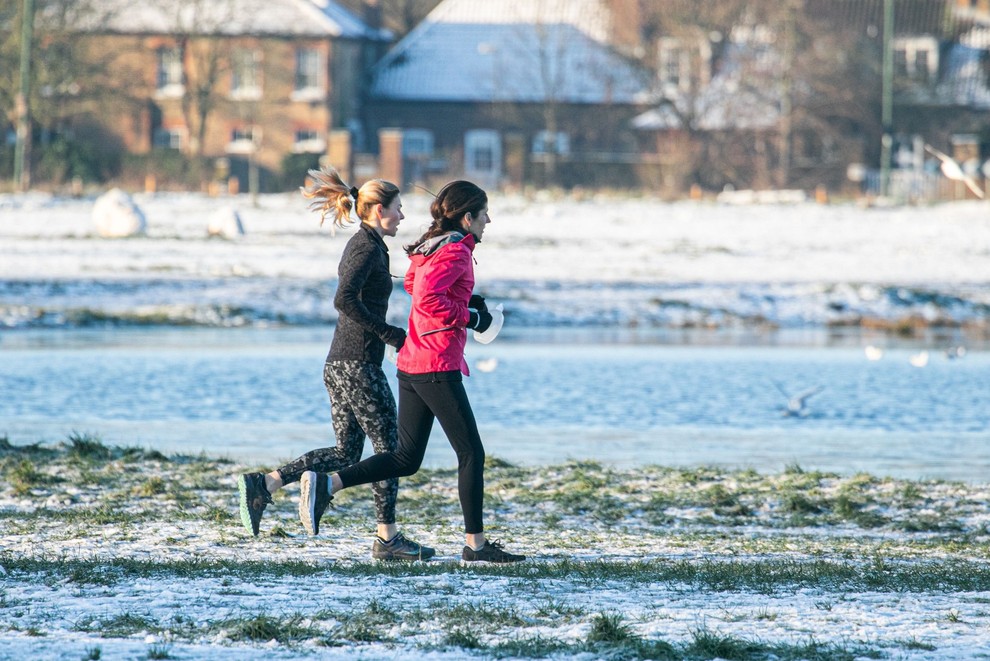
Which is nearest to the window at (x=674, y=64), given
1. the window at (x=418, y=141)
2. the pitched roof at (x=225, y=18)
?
the window at (x=418, y=141)

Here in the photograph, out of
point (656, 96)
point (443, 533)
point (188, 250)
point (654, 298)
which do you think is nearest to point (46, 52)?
point (656, 96)

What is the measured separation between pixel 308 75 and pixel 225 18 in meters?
3.82

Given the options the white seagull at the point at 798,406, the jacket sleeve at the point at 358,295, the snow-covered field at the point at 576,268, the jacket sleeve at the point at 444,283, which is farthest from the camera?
the snow-covered field at the point at 576,268

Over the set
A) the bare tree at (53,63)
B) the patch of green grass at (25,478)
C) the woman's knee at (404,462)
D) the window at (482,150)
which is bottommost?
the patch of green grass at (25,478)

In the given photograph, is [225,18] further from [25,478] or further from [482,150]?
[25,478]

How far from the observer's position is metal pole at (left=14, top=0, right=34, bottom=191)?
46812 millimetres

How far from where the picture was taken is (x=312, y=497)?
6980 millimetres

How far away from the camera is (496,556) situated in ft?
22.5

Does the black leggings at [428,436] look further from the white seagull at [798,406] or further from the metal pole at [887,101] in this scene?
the metal pole at [887,101]

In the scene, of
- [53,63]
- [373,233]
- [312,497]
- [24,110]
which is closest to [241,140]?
[53,63]

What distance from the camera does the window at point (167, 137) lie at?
58219 mm

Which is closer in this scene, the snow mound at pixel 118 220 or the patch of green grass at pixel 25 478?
the patch of green grass at pixel 25 478

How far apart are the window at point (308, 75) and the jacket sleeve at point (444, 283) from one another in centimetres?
5163

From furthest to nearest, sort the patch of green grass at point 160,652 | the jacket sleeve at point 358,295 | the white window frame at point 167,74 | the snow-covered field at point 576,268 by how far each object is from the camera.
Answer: the white window frame at point 167,74 → the snow-covered field at point 576,268 → the jacket sleeve at point 358,295 → the patch of green grass at point 160,652
